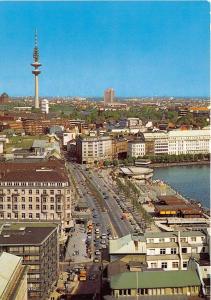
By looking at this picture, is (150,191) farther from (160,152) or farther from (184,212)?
(160,152)

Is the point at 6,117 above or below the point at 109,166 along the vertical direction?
above

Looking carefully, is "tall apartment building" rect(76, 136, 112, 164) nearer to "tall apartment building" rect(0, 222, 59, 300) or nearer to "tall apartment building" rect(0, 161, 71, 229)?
"tall apartment building" rect(0, 161, 71, 229)

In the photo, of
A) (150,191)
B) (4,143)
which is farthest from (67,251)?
(4,143)

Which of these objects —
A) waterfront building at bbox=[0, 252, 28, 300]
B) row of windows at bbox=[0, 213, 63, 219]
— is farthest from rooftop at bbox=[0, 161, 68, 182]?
waterfront building at bbox=[0, 252, 28, 300]

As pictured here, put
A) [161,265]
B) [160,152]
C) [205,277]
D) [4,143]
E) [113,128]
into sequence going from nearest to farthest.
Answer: [205,277] < [161,265] < [4,143] < [160,152] < [113,128]

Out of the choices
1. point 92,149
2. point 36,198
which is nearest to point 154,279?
point 36,198
